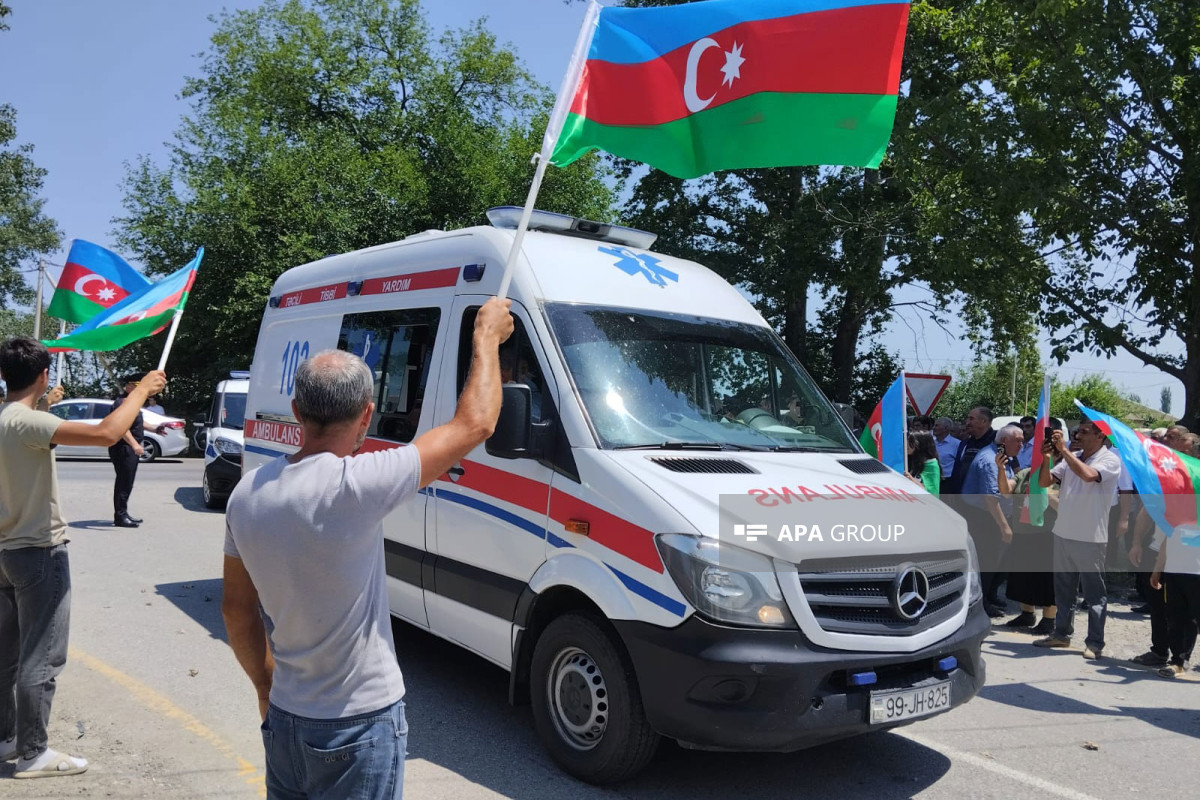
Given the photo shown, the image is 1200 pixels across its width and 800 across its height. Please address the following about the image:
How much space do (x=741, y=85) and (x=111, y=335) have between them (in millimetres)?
3966

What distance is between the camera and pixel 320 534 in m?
2.32

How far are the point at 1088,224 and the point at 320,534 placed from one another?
1222cm

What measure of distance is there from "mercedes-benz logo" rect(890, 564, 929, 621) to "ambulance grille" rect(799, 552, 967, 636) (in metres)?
0.02

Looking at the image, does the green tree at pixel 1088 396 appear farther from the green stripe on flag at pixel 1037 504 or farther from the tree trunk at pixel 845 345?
the green stripe on flag at pixel 1037 504

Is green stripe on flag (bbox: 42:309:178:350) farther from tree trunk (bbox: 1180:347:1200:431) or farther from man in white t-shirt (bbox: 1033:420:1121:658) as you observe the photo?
tree trunk (bbox: 1180:347:1200:431)

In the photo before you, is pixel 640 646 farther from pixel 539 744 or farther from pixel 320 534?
pixel 320 534

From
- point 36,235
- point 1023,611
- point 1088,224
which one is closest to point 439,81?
point 36,235

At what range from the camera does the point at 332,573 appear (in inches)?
93.1

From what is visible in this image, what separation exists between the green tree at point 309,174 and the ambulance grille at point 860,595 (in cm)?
2383

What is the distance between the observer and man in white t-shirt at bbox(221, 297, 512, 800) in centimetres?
234

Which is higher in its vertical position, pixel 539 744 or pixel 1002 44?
pixel 1002 44

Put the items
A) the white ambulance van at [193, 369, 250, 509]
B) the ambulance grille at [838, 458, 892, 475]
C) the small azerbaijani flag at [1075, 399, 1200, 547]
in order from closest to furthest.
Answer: the ambulance grille at [838, 458, 892, 475] → the small azerbaijani flag at [1075, 399, 1200, 547] → the white ambulance van at [193, 369, 250, 509]

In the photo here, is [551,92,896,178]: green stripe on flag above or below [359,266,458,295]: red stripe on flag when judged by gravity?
above

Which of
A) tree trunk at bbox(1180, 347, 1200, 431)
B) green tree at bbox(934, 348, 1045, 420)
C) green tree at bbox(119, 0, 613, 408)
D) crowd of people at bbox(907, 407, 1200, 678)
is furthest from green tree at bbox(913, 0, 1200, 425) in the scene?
green tree at bbox(934, 348, 1045, 420)
